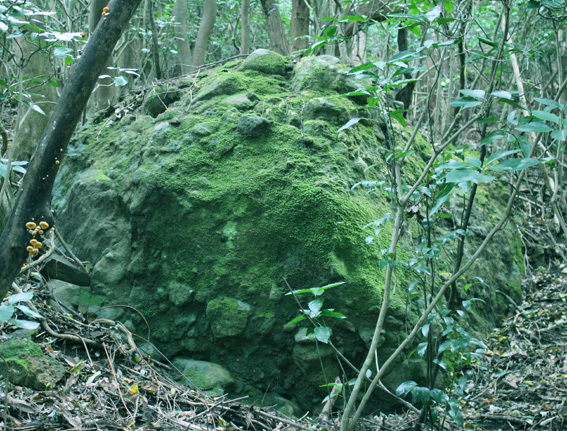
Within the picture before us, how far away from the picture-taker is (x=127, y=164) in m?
3.46

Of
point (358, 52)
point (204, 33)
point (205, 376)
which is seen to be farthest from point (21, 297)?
point (204, 33)

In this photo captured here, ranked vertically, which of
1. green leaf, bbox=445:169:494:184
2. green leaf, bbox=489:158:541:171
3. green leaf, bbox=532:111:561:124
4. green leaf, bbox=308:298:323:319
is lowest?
green leaf, bbox=308:298:323:319

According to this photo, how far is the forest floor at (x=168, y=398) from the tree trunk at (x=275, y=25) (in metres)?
4.03

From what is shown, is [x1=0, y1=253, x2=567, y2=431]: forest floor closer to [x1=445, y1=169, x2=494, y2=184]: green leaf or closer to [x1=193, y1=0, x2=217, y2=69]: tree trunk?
[x1=445, y1=169, x2=494, y2=184]: green leaf

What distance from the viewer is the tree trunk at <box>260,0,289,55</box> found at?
5.51 m

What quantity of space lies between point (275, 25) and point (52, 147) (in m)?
4.19

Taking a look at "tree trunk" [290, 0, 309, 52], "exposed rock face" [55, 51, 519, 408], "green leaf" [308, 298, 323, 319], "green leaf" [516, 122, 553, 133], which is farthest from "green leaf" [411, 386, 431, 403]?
"tree trunk" [290, 0, 309, 52]

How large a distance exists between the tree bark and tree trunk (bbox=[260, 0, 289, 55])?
12.3 feet

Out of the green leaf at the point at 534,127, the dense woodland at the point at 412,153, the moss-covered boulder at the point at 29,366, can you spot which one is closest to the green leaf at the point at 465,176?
the dense woodland at the point at 412,153

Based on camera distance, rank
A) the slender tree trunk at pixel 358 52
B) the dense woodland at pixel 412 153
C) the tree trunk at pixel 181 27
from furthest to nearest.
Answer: the tree trunk at pixel 181 27
the slender tree trunk at pixel 358 52
the dense woodland at pixel 412 153

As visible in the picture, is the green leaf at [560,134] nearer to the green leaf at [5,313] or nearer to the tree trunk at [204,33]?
the green leaf at [5,313]

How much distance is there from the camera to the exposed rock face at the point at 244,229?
108 inches

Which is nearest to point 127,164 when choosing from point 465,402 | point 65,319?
point 65,319

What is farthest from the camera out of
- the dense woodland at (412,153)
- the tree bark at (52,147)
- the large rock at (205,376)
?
the large rock at (205,376)
